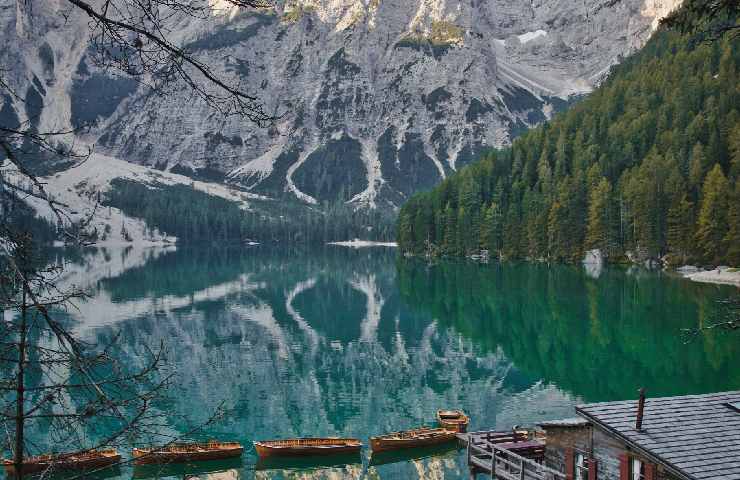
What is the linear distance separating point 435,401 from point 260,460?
42.1 feet

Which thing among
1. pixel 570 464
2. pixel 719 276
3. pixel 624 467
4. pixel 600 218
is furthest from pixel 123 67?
pixel 600 218

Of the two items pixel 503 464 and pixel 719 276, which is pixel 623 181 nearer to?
pixel 719 276

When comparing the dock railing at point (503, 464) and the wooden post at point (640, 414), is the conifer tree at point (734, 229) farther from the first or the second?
the wooden post at point (640, 414)

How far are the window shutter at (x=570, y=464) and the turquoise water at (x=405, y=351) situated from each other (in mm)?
9685

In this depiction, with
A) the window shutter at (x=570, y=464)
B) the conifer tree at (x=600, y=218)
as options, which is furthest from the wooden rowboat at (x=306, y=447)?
the conifer tree at (x=600, y=218)

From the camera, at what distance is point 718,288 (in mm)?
74000

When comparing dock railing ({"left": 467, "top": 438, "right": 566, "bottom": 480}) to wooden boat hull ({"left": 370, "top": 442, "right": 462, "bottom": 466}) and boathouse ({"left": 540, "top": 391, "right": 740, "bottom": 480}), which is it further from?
wooden boat hull ({"left": 370, "top": 442, "right": 462, "bottom": 466})

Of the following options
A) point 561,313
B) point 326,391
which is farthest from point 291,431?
point 561,313

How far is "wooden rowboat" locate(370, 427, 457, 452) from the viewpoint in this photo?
3069 cm

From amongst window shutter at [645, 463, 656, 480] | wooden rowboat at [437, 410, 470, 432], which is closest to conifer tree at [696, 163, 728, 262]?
wooden rowboat at [437, 410, 470, 432]

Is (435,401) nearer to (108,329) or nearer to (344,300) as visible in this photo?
(108,329)

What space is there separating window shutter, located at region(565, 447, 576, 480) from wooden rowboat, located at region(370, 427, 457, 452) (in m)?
12.5

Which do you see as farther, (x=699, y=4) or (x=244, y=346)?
(x=244, y=346)

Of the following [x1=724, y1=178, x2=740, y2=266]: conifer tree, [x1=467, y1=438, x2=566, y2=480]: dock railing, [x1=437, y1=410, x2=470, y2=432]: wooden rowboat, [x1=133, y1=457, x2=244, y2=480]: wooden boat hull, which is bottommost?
[x1=133, y1=457, x2=244, y2=480]: wooden boat hull
